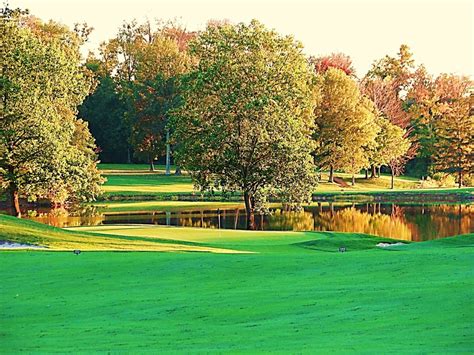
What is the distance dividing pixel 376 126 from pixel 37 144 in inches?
1897

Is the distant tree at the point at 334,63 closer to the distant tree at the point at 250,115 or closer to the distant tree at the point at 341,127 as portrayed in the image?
the distant tree at the point at 341,127

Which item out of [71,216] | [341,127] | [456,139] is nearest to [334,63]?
[456,139]

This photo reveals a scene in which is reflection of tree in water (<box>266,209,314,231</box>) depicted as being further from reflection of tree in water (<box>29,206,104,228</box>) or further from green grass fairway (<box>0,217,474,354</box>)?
green grass fairway (<box>0,217,474,354</box>)

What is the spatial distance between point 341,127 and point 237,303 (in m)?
69.2

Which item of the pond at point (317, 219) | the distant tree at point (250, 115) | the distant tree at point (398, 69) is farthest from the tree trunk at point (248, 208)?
the distant tree at point (398, 69)

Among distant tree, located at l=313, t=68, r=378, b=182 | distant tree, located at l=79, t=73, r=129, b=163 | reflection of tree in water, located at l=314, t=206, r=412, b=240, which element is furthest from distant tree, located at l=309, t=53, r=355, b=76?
reflection of tree in water, located at l=314, t=206, r=412, b=240

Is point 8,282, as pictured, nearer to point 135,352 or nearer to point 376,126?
point 135,352

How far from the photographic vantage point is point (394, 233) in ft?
141

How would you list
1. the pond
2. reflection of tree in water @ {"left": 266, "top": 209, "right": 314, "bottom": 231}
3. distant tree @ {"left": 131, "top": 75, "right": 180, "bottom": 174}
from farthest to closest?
distant tree @ {"left": 131, "top": 75, "right": 180, "bottom": 174} → reflection of tree in water @ {"left": 266, "top": 209, "right": 314, "bottom": 231} → the pond

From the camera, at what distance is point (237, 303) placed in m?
12.2

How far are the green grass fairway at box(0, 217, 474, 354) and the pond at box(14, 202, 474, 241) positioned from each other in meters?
25.7

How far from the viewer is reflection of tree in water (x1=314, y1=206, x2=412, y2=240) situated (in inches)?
1709

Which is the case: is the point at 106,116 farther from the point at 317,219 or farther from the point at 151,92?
the point at 317,219

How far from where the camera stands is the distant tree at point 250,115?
40.5 meters
